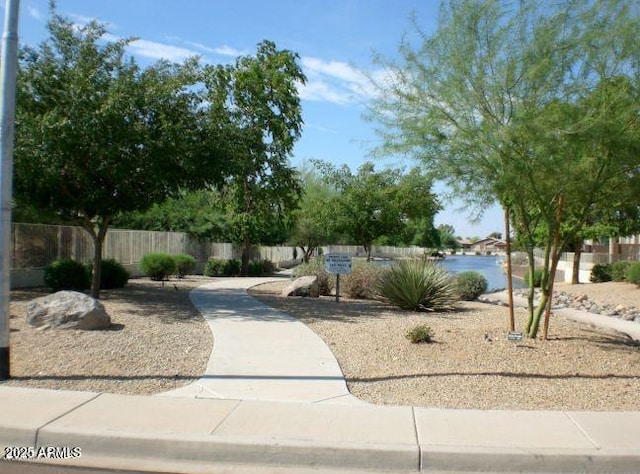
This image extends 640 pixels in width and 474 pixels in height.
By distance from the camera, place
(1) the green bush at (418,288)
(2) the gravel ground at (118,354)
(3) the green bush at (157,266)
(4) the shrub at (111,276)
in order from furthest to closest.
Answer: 1. (3) the green bush at (157,266)
2. (4) the shrub at (111,276)
3. (1) the green bush at (418,288)
4. (2) the gravel ground at (118,354)

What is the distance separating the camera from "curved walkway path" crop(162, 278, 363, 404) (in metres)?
7.27

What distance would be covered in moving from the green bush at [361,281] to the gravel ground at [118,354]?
21.1ft

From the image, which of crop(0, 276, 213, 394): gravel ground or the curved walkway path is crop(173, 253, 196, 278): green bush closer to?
the curved walkway path

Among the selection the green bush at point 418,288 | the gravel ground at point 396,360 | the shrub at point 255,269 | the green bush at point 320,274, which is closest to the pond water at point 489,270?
the green bush at point 418,288

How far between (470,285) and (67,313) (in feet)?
42.8

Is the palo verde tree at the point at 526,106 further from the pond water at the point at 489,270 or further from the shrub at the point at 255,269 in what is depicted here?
the shrub at the point at 255,269

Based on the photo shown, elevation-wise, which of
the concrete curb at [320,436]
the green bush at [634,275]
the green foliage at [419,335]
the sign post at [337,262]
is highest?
the sign post at [337,262]

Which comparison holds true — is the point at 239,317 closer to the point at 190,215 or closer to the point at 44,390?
the point at 44,390

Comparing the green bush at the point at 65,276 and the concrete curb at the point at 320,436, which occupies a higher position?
the green bush at the point at 65,276

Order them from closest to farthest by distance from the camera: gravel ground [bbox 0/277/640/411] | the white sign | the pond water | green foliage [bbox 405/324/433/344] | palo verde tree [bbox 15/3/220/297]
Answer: gravel ground [bbox 0/277/640/411] < green foliage [bbox 405/324/433/344] < palo verde tree [bbox 15/3/220/297] < the white sign < the pond water

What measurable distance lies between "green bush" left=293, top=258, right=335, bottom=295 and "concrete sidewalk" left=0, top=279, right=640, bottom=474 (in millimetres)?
11717

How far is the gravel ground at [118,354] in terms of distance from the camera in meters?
7.59

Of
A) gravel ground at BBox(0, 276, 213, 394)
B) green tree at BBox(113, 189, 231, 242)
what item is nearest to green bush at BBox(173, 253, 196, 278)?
green tree at BBox(113, 189, 231, 242)

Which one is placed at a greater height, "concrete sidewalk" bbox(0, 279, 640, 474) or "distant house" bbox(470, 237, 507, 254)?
"distant house" bbox(470, 237, 507, 254)
